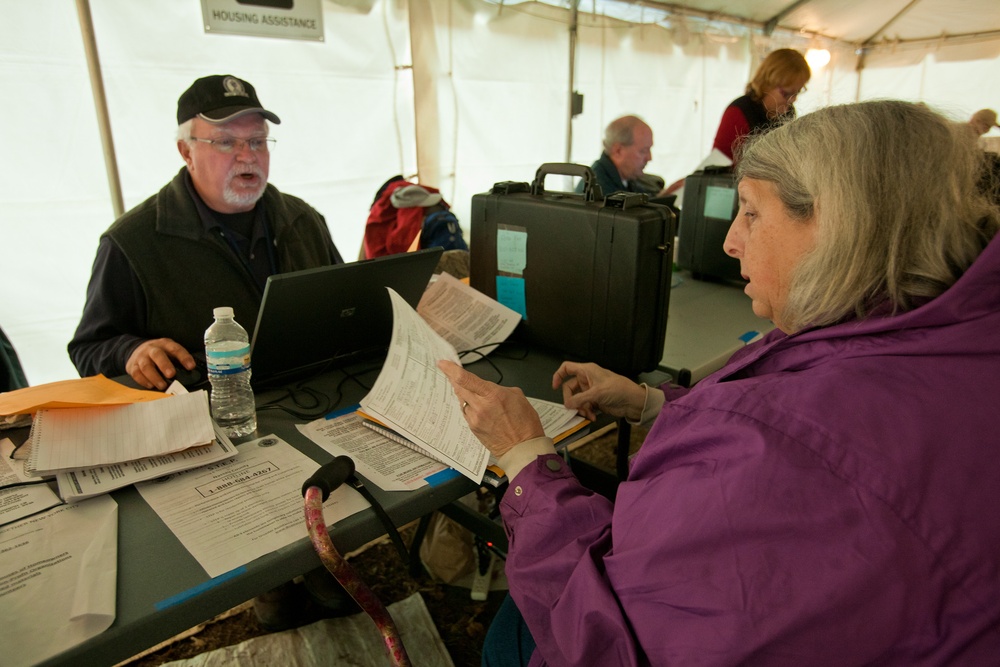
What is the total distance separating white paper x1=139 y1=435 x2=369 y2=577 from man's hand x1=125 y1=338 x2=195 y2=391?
328 millimetres

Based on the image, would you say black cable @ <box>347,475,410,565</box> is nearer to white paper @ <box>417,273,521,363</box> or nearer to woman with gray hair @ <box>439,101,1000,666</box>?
woman with gray hair @ <box>439,101,1000,666</box>

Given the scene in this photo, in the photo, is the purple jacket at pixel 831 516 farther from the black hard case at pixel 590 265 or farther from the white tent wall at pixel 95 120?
the white tent wall at pixel 95 120

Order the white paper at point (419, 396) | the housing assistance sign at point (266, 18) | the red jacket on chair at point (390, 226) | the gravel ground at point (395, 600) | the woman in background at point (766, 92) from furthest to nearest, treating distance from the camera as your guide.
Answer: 1. the woman in background at point (766, 92)
2. the red jacket on chair at point (390, 226)
3. the housing assistance sign at point (266, 18)
4. the gravel ground at point (395, 600)
5. the white paper at point (419, 396)

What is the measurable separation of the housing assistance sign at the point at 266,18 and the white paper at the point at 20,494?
2.38 metres

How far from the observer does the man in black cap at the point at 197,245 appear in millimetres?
1628

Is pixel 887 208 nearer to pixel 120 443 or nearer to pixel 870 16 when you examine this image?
pixel 120 443

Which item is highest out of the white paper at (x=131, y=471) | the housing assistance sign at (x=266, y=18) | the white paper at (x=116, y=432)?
the housing assistance sign at (x=266, y=18)

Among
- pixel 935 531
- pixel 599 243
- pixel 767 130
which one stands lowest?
pixel 935 531

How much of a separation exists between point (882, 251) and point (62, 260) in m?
2.91

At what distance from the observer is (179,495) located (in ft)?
3.02

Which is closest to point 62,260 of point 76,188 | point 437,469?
point 76,188

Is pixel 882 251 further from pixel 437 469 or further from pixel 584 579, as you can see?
pixel 437 469

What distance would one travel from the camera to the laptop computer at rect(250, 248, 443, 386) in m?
1.18

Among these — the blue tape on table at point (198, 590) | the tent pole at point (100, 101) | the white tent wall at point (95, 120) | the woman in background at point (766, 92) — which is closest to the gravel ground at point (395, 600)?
the blue tape on table at point (198, 590)
